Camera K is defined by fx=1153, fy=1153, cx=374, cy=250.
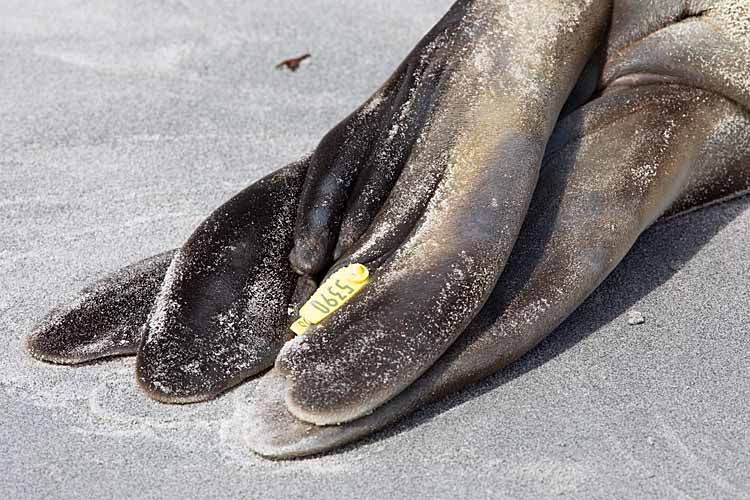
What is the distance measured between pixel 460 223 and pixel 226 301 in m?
0.48

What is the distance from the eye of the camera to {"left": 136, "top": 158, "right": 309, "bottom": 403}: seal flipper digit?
215 centimetres

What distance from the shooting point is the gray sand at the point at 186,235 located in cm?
198

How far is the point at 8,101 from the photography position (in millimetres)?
3273

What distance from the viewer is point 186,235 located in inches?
107

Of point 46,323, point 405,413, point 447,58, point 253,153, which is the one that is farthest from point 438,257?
point 253,153

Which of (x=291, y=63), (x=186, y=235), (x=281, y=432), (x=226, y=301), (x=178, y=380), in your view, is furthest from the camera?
(x=291, y=63)

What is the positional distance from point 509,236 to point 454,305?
0.21 metres

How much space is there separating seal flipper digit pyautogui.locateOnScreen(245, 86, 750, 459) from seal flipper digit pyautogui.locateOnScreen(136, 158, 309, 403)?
11cm

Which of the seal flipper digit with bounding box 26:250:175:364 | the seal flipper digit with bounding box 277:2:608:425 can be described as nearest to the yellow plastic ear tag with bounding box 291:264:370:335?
the seal flipper digit with bounding box 277:2:608:425

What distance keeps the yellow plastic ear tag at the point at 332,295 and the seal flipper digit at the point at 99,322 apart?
36cm

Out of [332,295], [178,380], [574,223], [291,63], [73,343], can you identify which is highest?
[574,223]

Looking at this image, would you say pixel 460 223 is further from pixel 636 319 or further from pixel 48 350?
pixel 48 350

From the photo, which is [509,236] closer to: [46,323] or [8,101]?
[46,323]

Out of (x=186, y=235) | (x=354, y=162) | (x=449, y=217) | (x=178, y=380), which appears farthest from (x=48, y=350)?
(x=449, y=217)
